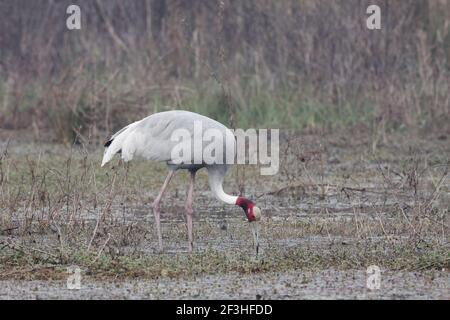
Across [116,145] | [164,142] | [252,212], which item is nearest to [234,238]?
[252,212]

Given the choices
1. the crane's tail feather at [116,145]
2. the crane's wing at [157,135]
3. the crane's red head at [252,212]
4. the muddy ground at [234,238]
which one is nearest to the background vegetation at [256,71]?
the muddy ground at [234,238]

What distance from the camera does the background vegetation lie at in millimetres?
12812

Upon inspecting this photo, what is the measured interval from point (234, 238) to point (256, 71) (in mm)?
5971

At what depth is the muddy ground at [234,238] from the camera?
653 cm

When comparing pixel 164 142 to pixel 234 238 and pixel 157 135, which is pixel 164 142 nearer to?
pixel 157 135

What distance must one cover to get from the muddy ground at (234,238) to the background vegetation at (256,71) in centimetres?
174

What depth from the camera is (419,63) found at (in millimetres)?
13734

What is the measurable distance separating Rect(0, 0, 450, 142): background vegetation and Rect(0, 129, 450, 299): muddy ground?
174 centimetres

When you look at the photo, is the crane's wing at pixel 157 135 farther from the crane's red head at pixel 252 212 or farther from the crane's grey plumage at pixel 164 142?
the crane's red head at pixel 252 212

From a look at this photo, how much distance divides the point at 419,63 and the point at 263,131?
8.04 ft

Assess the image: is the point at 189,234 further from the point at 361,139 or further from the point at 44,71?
the point at 44,71

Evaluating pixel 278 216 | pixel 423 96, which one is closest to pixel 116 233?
pixel 278 216

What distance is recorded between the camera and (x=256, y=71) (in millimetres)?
13883

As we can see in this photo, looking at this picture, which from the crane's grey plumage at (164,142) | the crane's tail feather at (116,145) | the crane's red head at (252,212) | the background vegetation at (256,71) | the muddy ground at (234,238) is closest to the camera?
the muddy ground at (234,238)
